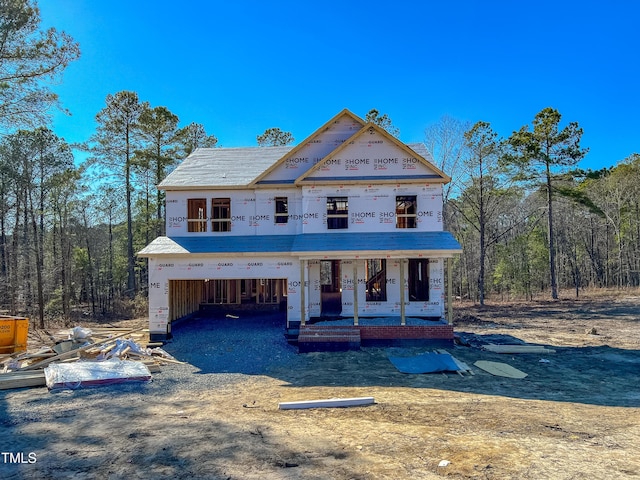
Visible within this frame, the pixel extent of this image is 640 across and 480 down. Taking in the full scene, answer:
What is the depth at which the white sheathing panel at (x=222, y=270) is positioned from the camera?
1455cm

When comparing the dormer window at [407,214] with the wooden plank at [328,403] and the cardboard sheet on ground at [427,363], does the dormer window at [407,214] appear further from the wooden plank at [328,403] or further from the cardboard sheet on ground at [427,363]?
the wooden plank at [328,403]

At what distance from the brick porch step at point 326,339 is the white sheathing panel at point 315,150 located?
20.8ft

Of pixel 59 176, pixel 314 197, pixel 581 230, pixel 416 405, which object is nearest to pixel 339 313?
pixel 314 197

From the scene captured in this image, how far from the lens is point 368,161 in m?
15.7

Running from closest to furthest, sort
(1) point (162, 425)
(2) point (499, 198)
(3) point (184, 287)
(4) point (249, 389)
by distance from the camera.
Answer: (1) point (162, 425)
(4) point (249, 389)
(3) point (184, 287)
(2) point (499, 198)

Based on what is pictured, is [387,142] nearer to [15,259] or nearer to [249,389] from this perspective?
[249,389]

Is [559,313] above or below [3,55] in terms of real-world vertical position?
below

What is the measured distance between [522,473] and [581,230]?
39.1 meters

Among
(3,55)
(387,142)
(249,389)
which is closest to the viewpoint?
(249,389)

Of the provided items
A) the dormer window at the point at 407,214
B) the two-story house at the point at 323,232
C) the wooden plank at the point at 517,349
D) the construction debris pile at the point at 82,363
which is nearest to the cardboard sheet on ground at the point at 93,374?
the construction debris pile at the point at 82,363

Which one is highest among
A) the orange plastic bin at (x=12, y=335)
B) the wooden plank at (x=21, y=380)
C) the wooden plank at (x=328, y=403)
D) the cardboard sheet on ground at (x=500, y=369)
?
the orange plastic bin at (x=12, y=335)

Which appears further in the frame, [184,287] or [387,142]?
[184,287]

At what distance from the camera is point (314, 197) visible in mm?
15727

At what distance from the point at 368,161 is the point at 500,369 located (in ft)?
28.7
